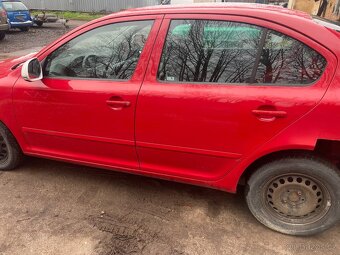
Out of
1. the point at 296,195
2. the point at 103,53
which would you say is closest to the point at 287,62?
the point at 296,195

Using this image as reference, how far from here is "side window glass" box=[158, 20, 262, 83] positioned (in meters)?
2.58

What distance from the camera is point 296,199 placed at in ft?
9.05

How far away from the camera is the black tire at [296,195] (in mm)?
2559

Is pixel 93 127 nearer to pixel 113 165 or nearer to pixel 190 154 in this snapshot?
pixel 113 165

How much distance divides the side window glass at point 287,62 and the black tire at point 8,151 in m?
2.51

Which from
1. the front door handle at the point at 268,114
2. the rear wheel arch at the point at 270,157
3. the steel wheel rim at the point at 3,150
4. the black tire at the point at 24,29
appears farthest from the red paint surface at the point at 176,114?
the black tire at the point at 24,29

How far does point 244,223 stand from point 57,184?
74.4 inches

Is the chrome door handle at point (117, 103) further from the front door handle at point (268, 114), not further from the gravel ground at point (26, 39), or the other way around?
the gravel ground at point (26, 39)

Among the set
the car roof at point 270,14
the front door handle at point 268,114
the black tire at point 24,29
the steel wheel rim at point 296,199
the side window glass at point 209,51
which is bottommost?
the black tire at point 24,29

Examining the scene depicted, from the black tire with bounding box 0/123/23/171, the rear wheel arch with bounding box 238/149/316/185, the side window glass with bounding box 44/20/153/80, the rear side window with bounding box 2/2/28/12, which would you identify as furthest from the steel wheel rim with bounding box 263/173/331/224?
the rear side window with bounding box 2/2/28/12

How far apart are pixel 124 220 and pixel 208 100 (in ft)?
4.15

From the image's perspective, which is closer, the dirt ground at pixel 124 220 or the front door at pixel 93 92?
the dirt ground at pixel 124 220

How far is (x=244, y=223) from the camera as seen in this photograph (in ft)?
9.70

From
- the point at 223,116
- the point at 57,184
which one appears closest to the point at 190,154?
the point at 223,116
